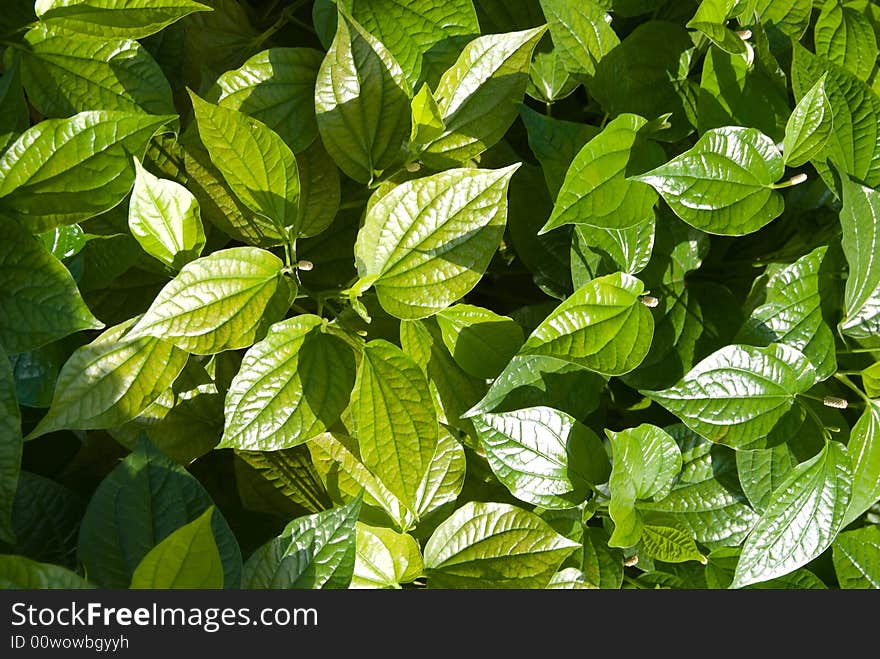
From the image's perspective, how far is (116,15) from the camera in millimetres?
715

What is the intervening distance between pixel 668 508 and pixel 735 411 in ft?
0.50

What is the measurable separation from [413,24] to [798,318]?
48 cm

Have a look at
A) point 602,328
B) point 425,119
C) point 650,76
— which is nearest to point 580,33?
point 650,76

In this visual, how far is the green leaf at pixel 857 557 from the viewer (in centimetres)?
87

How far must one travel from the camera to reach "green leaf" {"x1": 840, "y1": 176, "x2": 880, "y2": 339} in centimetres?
75

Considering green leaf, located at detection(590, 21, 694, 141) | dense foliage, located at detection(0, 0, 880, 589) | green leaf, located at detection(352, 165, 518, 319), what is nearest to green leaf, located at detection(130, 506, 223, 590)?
dense foliage, located at detection(0, 0, 880, 589)

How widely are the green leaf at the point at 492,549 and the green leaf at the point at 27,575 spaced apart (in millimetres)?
341

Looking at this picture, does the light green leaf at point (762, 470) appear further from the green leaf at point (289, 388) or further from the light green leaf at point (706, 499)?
the green leaf at point (289, 388)

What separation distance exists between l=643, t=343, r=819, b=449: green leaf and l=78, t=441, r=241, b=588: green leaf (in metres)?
0.41

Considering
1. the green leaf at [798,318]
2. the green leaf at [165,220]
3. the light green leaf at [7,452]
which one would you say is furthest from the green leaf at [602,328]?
the light green leaf at [7,452]

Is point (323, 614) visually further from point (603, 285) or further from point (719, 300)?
point (719, 300)

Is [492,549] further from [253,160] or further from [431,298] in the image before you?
[253,160]

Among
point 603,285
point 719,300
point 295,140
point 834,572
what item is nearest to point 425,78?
point 295,140

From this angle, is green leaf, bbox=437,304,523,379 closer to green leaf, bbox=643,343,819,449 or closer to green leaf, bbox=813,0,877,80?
green leaf, bbox=643,343,819,449
